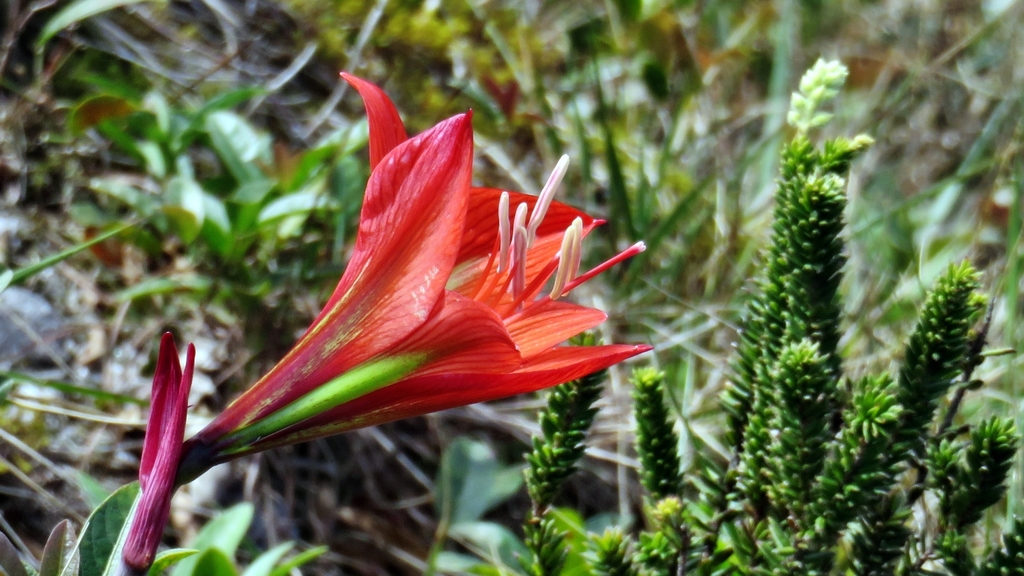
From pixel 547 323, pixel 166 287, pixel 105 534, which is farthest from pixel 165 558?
pixel 166 287

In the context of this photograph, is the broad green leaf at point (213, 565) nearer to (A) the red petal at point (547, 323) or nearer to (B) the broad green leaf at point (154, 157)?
(A) the red petal at point (547, 323)

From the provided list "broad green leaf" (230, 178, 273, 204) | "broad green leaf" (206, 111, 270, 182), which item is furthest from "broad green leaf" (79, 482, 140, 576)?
"broad green leaf" (206, 111, 270, 182)

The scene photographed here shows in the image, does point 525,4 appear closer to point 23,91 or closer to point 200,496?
point 23,91

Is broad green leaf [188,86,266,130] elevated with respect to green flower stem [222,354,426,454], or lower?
lower

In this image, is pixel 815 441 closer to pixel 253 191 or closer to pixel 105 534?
pixel 105 534

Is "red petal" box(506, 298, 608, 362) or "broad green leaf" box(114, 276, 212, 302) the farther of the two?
"broad green leaf" box(114, 276, 212, 302)

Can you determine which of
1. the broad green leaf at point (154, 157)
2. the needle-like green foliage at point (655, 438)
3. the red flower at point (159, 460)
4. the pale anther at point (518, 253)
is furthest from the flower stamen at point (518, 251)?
the broad green leaf at point (154, 157)

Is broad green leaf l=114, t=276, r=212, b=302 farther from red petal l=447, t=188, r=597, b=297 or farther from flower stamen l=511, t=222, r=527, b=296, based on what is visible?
flower stamen l=511, t=222, r=527, b=296
